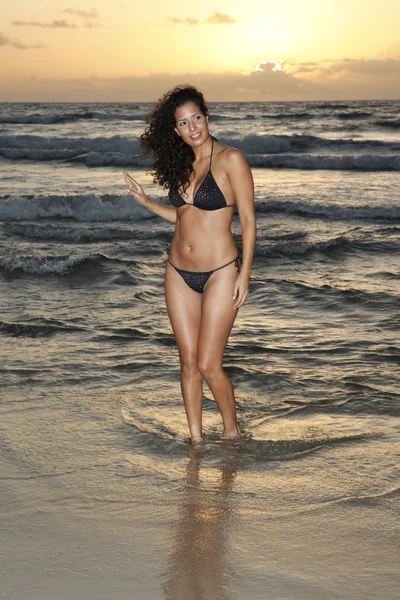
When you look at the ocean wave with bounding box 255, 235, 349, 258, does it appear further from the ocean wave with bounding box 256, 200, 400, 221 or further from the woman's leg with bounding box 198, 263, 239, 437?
the woman's leg with bounding box 198, 263, 239, 437

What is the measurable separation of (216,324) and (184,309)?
21 cm

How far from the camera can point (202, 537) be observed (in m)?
3.21

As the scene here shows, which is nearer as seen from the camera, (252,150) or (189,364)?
(189,364)

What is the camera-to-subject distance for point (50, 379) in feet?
18.1

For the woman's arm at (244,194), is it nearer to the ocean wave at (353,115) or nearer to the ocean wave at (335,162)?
the ocean wave at (335,162)

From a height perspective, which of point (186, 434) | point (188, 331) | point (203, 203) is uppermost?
point (203, 203)

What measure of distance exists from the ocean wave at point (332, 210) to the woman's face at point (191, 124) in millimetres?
10675

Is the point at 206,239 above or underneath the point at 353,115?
underneath

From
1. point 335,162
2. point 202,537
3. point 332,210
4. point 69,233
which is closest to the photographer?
point 202,537

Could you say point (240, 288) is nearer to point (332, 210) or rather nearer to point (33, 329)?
point (33, 329)

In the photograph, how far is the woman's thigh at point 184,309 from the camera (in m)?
4.28

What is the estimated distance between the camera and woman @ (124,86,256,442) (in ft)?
13.3

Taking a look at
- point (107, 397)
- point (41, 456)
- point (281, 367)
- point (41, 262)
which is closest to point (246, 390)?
point (281, 367)

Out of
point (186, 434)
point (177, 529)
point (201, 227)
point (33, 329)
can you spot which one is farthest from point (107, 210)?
point (177, 529)
